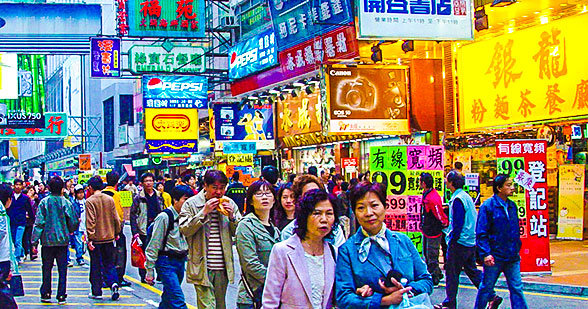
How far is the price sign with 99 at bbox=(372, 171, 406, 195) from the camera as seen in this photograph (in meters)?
12.4

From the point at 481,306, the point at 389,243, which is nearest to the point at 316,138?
the point at 481,306

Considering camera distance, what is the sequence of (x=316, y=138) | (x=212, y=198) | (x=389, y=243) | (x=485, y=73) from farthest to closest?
(x=316, y=138)
(x=485, y=73)
(x=212, y=198)
(x=389, y=243)

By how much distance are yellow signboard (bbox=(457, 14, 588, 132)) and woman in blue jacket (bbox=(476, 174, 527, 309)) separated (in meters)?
8.40

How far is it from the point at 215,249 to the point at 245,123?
21139 mm

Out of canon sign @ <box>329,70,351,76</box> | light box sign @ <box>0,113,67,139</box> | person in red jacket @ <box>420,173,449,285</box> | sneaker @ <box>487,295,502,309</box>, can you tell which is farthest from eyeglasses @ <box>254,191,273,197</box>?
light box sign @ <box>0,113,67,139</box>

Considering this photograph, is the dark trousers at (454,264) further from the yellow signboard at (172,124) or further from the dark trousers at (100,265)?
the yellow signboard at (172,124)

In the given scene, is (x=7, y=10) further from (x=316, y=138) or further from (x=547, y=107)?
(x=547, y=107)

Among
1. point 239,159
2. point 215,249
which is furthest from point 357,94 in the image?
point 215,249

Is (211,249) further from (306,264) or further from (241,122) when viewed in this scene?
(241,122)

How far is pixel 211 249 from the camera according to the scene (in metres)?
7.93

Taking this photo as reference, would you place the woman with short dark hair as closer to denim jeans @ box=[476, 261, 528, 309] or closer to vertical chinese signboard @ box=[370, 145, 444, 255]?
denim jeans @ box=[476, 261, 528, 309]

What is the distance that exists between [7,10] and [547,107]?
17562 mm

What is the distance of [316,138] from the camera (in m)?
28.7

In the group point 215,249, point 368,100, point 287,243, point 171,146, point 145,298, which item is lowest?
point 145,298
